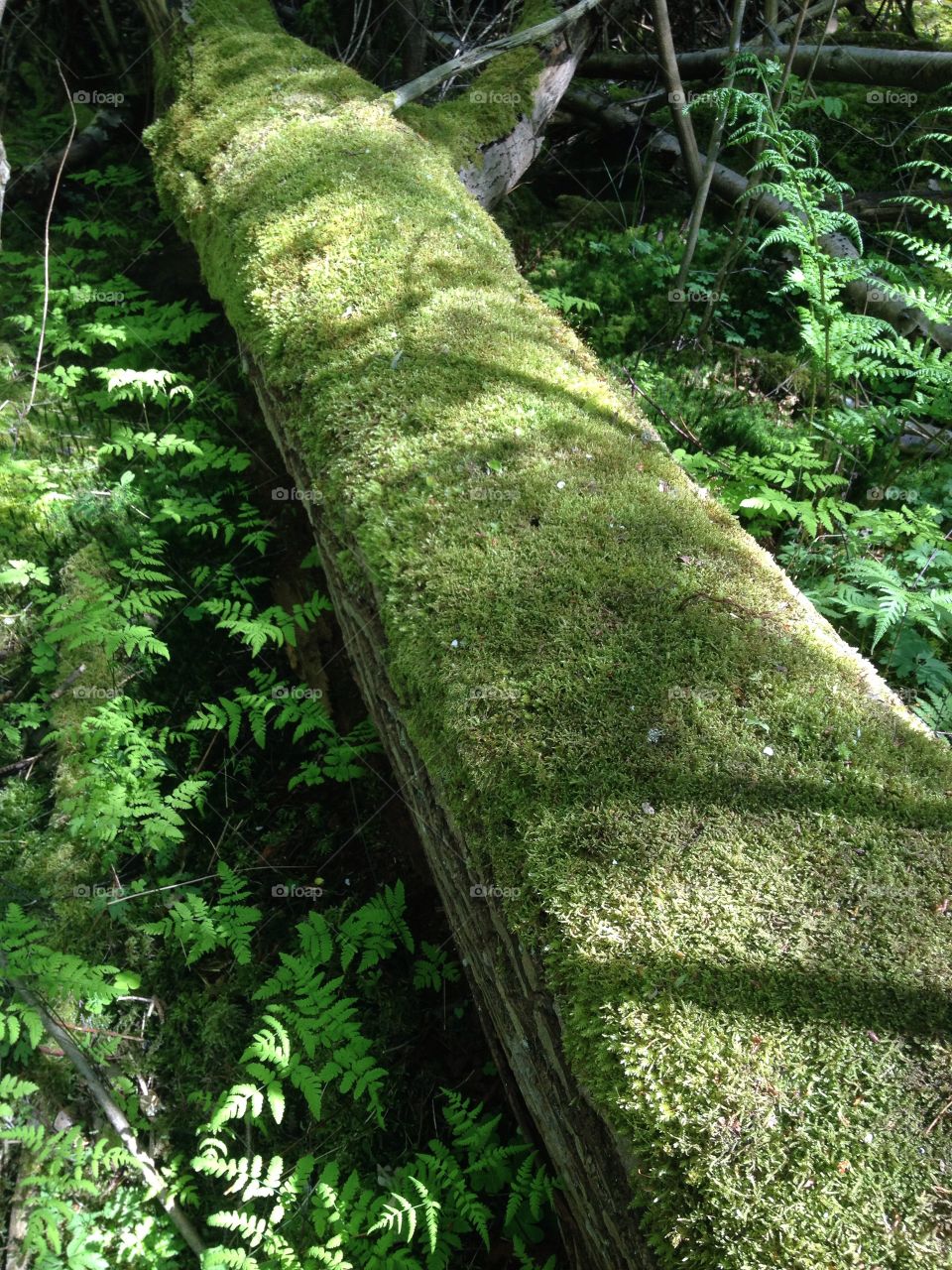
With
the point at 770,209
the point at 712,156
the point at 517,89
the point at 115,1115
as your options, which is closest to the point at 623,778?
the point at 115,1115

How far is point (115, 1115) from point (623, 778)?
1987 mm

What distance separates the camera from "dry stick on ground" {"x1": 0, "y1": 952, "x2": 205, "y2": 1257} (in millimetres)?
2350

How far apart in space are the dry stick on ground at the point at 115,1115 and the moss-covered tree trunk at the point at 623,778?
1119 mm

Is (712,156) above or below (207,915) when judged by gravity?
above

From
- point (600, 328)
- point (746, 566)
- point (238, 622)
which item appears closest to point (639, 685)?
point (746, 566)

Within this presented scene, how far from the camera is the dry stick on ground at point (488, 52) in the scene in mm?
5109

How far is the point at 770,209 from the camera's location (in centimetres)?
596

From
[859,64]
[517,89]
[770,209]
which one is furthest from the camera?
[859,64]

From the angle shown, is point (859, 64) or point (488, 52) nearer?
point (488, 52)

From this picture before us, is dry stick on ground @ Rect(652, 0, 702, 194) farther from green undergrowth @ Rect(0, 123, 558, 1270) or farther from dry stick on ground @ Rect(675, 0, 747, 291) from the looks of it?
green undergrowth @ Rect(0, 123, 558, 1270)

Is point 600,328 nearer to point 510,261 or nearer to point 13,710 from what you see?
point 510,261

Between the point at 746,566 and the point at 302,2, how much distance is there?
25.6ft

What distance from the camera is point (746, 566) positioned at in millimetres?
2566

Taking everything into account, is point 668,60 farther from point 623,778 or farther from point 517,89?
point 623,778
